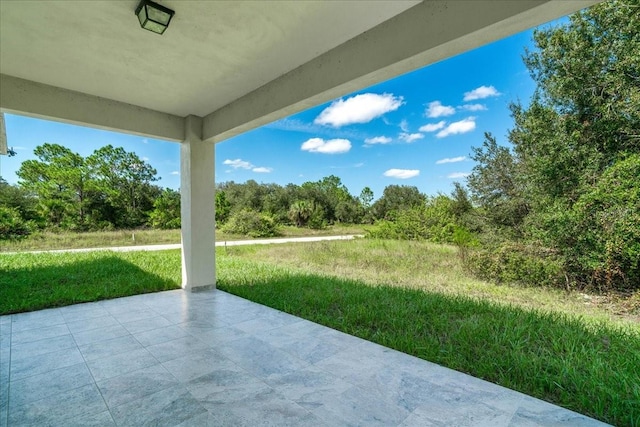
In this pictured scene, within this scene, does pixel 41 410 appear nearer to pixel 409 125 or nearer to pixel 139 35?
pixel 139 35

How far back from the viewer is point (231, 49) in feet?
8.21

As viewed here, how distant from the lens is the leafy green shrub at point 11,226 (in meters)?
9.57

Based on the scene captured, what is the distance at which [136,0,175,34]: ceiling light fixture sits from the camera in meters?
1.89

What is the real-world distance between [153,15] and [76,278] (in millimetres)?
5044

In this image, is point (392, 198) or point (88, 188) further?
point (392, 198)

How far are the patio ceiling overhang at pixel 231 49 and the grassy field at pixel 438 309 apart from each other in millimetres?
2254

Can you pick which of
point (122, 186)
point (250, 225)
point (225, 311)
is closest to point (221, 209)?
point (250, 225)

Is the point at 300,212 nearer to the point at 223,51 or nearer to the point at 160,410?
the point at 223,51

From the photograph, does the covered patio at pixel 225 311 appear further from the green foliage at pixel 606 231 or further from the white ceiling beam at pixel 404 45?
the green foliage at pixel 606 231

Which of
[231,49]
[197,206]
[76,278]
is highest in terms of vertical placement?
[231,49]

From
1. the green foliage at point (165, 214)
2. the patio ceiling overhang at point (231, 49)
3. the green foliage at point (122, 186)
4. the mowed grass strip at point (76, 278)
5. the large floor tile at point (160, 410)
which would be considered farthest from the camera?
the green foliage at point (165, 214)

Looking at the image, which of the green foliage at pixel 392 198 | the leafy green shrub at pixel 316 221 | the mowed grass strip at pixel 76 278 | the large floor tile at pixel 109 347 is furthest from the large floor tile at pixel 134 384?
the leafy green shrub at pixel 316 221

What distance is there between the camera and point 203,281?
453 centimetres

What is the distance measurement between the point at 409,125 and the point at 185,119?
1477cm
